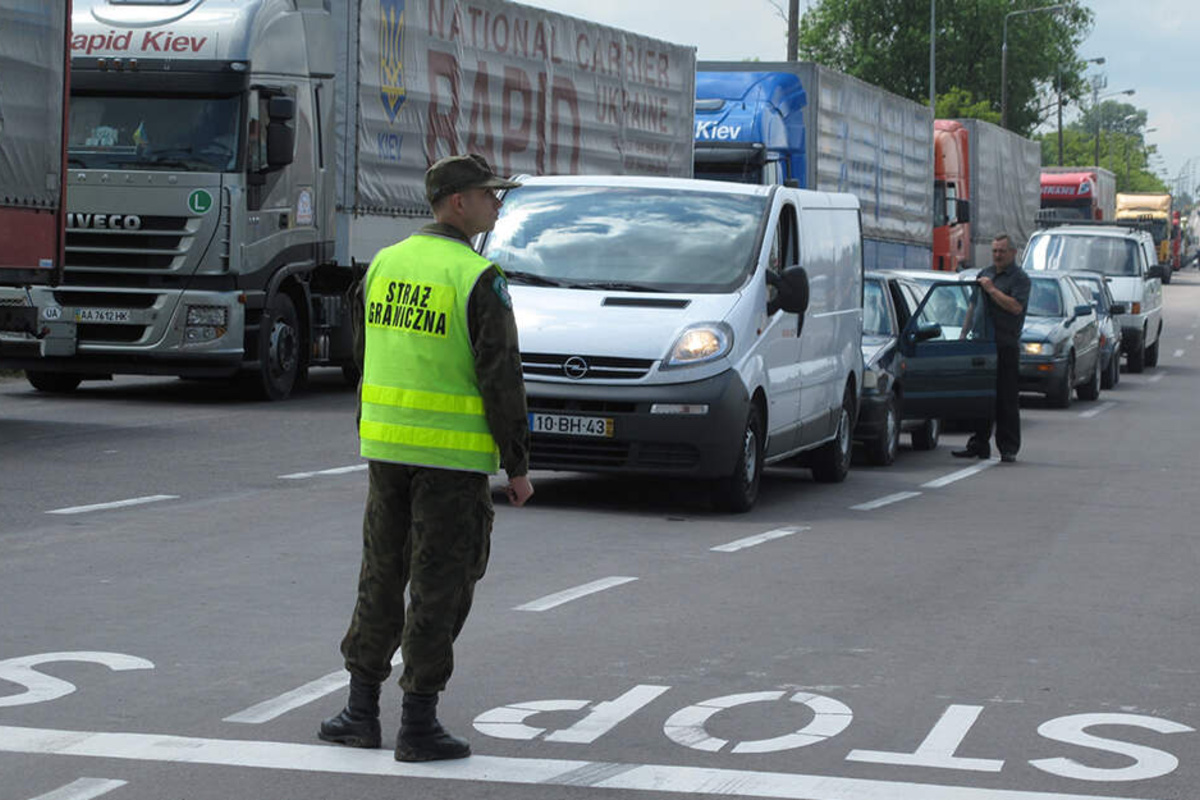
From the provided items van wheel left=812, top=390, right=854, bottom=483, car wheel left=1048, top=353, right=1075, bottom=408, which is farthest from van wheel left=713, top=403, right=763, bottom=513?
car wheel left=1048, top=353, right=1075, bottom=408

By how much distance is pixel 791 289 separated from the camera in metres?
13.3

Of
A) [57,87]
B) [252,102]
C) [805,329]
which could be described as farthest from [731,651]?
[252,102]

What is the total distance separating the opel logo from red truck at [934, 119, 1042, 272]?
29.9m

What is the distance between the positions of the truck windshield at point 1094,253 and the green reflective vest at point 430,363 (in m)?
28.7

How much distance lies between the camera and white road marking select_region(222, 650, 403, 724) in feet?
21.6

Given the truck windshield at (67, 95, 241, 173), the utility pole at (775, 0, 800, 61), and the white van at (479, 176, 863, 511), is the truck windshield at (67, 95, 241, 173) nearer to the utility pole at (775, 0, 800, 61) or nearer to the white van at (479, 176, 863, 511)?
the white van at (479, 176, 863, 511)

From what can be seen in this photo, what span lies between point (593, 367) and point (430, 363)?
6.29m

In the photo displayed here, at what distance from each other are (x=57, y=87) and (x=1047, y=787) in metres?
12.4

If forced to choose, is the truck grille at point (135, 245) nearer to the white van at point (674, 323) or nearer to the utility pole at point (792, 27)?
the white van at point (674, 323)

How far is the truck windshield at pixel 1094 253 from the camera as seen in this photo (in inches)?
1339

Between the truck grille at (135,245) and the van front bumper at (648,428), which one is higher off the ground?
the truck grille at (135,245)

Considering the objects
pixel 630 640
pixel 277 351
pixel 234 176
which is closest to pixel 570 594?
pixel 630 640

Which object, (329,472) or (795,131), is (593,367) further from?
(795,131)

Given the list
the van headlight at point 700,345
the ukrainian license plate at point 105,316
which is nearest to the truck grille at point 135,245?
the ukrainian license plate at point 105,316
